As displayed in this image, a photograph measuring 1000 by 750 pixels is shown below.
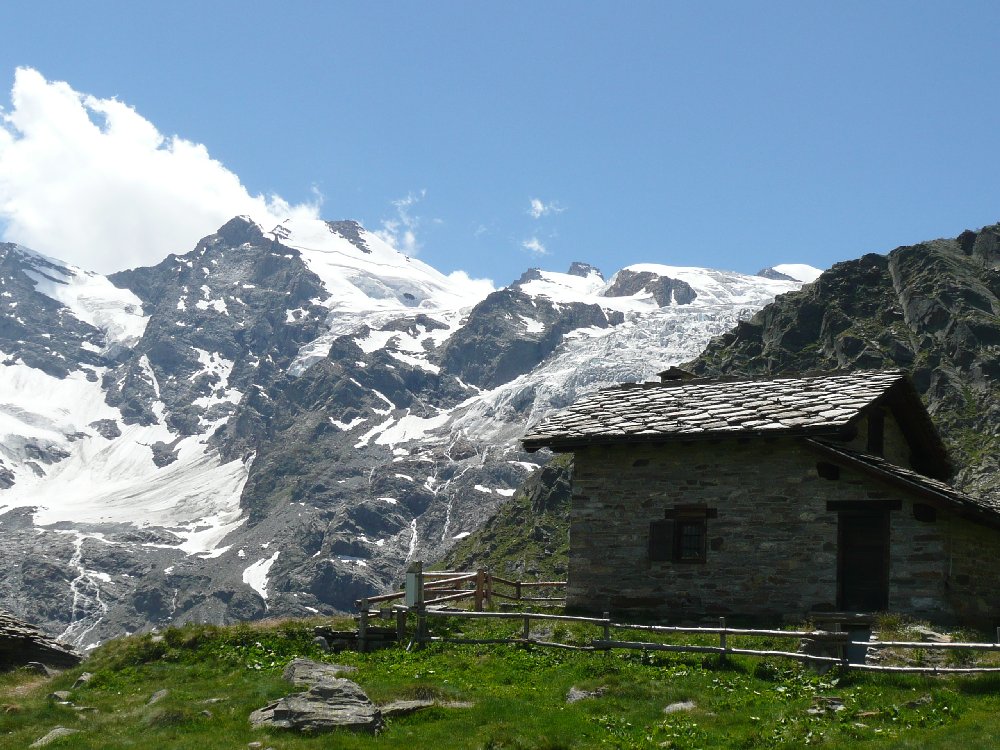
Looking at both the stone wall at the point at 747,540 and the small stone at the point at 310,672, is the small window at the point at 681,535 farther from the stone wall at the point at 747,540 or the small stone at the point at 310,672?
the small stone at the point at 310,672

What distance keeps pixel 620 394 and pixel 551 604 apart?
6.67 meters

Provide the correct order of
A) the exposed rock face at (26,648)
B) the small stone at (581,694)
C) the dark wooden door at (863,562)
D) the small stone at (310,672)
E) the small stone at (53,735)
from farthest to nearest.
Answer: the exposed rock face at (26,648)
the dark wooden door at (863,562)
the small stone at (310,672)
the small stone at (581,694)
the small stone at (53,735)

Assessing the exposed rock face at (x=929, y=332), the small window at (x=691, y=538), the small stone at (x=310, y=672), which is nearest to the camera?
the small stone at (x=310, y=672)

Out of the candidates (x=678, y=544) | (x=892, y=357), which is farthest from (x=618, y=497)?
(x=892, y=357)

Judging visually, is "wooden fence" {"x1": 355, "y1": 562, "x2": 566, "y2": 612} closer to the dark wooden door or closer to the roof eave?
the roof eave

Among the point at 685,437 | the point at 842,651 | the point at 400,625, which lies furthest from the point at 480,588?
the point at 842,651

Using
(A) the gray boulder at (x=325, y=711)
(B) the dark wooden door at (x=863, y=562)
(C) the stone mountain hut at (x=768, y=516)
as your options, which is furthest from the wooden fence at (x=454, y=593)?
(B) the dark wooden door at (x=863, y=562)

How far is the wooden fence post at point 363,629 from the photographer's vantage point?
88.4ft

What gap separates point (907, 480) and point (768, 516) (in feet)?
11.3

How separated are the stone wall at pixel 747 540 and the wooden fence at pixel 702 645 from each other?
10.9 feet

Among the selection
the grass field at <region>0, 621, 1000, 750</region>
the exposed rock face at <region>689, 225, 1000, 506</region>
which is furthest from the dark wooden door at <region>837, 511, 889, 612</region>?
the exposed rock face at <region>689, 225, 1000, 506</region>

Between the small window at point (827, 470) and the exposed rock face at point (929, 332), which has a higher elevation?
the exposed rock face at point (929, 332)

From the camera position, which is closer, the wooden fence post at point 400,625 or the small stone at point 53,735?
the small stone at point 53,735

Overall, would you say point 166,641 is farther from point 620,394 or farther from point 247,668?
point 620,394
